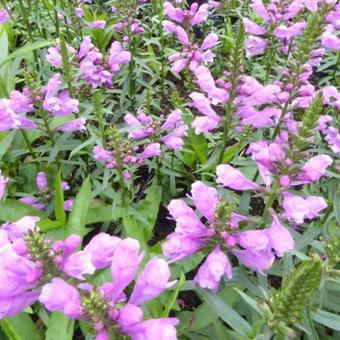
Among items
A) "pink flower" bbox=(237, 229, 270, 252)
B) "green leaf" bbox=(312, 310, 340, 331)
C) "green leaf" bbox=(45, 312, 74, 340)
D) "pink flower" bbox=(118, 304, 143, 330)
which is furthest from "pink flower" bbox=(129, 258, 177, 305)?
"green leaf" bbox=(312, 310, 340, 331)

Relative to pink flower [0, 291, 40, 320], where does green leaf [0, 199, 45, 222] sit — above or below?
below

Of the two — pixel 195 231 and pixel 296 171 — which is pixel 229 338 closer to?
pixel 195 231

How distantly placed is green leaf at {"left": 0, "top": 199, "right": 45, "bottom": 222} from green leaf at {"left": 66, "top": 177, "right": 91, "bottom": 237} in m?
0.58

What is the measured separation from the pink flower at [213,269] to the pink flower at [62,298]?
0.83m

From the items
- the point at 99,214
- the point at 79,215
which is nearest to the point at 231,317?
the point at 79,215

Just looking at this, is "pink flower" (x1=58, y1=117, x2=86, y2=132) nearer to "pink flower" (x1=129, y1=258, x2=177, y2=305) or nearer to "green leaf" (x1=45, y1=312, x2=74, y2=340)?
"green leaf" (x1=45, y1=312, x2=74, y2=340)

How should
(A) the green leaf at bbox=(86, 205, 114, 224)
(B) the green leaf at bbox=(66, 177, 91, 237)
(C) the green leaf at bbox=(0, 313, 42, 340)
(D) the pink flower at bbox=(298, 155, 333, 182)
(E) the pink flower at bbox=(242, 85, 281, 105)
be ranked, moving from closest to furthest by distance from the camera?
(D) the pink flower at bbox=(298, 155, 333, 182) < (C) the green leaf at bbox=(0, 313, 42, 340) < (B) the green leaf at bbox=(66, 177, 91, 237) < (E) the pink flower at bbox=(242, 85, 281, 105) < (A) the green leaf at bbox=(86, 205, 114, 224)

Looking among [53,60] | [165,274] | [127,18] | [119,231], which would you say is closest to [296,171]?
[165,274]

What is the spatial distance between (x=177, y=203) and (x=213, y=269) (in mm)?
371

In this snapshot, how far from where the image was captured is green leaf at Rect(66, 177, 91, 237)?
304 cm

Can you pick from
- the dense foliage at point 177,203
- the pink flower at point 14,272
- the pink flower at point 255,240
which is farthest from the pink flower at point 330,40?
the pink flower at point 14,272

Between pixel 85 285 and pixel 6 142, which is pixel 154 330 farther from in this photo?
pixel 6 142

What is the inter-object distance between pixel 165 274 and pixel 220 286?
1223 millimetres

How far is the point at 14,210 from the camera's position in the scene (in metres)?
3.58
